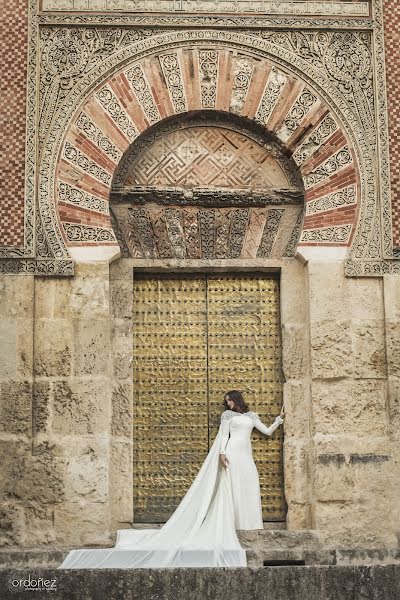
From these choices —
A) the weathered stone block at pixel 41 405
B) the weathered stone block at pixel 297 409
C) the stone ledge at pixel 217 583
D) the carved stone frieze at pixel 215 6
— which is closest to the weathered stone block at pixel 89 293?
the weathered stone block at pixel 41 405

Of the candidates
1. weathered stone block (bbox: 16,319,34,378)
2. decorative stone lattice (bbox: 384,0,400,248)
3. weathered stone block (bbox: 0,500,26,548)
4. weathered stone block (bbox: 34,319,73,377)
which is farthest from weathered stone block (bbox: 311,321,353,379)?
weathered stone block (bbox: 0,500,26,548)

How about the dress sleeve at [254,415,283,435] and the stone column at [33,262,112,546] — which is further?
the dress sleeve at [254,415,283,435]

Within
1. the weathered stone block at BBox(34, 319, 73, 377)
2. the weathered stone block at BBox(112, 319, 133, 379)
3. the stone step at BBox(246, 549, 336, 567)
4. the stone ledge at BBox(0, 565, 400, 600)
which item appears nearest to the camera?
the stone ledge at BBox(0, 565, 400, 600)

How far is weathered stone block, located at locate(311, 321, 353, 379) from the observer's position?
8.74 meters

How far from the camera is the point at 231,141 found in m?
9.28

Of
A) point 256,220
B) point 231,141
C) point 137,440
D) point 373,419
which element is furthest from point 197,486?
point 231,141

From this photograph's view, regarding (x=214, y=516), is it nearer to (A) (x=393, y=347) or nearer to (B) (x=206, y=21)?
(A) (x=393, y=347)

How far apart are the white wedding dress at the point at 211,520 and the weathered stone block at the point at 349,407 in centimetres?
39

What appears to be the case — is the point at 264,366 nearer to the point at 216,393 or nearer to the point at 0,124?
the point at 216,393

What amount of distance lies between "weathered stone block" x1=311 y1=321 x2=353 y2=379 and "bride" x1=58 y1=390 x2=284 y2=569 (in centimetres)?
52

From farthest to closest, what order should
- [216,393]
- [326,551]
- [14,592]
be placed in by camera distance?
1. [216,393]
2. [326,551]
3. [14,592]

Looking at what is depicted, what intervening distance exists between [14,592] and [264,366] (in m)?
3.34

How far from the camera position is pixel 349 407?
8703 mm

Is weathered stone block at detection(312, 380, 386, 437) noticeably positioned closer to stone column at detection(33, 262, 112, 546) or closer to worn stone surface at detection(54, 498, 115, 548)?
stone column at detection(33, 262, 112, 546)
